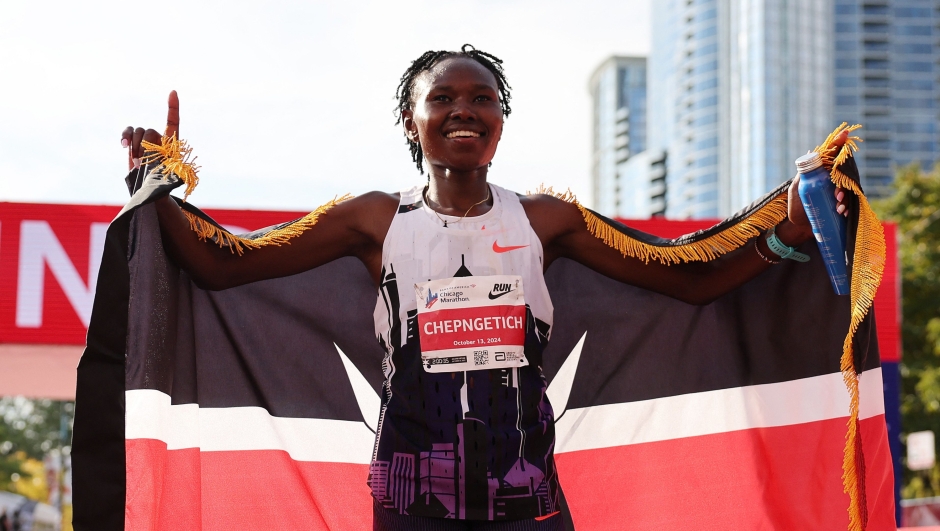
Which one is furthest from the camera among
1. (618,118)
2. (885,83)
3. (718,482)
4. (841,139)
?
(618,118)

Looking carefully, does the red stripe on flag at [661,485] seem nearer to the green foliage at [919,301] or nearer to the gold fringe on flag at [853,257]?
the gold fringe on flag at [853,257]

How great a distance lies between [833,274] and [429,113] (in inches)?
53.9

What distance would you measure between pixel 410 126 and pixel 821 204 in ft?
4.12

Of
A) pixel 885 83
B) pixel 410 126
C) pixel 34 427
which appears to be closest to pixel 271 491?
pixel 410 126

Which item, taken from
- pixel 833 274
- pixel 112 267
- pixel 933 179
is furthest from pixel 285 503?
pixel 933 179

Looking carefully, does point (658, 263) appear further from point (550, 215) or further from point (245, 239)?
point (245, 239)

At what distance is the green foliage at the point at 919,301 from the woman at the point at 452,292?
16.5 m

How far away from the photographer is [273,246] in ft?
10.1

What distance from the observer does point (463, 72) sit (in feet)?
9.38

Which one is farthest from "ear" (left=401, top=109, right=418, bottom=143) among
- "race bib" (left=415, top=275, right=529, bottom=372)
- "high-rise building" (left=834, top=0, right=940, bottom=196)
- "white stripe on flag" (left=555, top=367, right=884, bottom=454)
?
"high-rise building" (left=834, top=0, right=940, bottom=196)

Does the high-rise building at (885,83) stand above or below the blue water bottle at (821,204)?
above

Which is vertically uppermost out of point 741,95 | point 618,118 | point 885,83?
point 618,118

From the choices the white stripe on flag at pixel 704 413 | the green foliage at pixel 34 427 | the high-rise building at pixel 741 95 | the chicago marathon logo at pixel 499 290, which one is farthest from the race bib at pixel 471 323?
the high-rise building at pixel 741 95

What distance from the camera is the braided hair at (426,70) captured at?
306 centimetres
